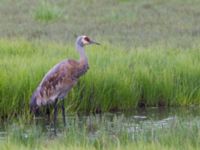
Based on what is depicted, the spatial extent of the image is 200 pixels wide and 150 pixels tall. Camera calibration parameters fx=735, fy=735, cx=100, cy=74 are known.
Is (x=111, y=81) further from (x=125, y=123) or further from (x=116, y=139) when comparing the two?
(x=116, y=139)

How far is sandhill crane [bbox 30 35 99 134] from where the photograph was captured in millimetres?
9047

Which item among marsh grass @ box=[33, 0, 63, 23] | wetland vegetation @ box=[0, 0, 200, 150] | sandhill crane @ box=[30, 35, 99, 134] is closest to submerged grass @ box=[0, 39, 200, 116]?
wetland vegetation @ box=[0, 0, 200, 150]

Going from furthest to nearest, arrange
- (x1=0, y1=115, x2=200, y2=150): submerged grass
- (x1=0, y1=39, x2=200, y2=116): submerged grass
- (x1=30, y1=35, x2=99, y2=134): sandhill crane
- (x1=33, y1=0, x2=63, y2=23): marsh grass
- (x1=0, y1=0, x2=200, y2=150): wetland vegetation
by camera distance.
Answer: (x1=33, y1=0, x2=63, y2=23): marsh grass, (x1=0, y1=39, x2=200, y2=116): submerged grass, (x1=30, y1=35, x2=99, y2=134): sandhill crane, (x1=0, y1=0, x2=200, y2=150): wetland vegetation, (x1=0, y1=115, x2=200, y2=150): submerged grass

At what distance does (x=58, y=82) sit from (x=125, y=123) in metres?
1.08

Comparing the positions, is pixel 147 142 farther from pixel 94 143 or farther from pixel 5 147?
pixel 5 147

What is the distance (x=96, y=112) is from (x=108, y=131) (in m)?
2.28

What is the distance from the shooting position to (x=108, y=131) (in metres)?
7.70

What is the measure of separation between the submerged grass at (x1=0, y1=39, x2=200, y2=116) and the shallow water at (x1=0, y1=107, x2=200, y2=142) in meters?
0.25

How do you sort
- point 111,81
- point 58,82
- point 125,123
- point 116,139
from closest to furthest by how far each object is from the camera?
point 116,139, point 125,123, point 58,82, point 111,81

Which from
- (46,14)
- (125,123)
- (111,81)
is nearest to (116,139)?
(125,123)

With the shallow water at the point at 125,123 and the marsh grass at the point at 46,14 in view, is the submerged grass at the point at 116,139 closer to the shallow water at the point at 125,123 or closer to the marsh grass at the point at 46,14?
the shallow water at the point at 125,123

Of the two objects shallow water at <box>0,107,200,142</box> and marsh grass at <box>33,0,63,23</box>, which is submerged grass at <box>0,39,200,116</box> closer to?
shallow water at <box>0,107,200,142</box>

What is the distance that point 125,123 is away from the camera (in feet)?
29.0

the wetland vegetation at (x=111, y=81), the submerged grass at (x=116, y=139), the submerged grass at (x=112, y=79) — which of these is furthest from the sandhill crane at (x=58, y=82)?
the submerged grass at (x=116, y=139)
